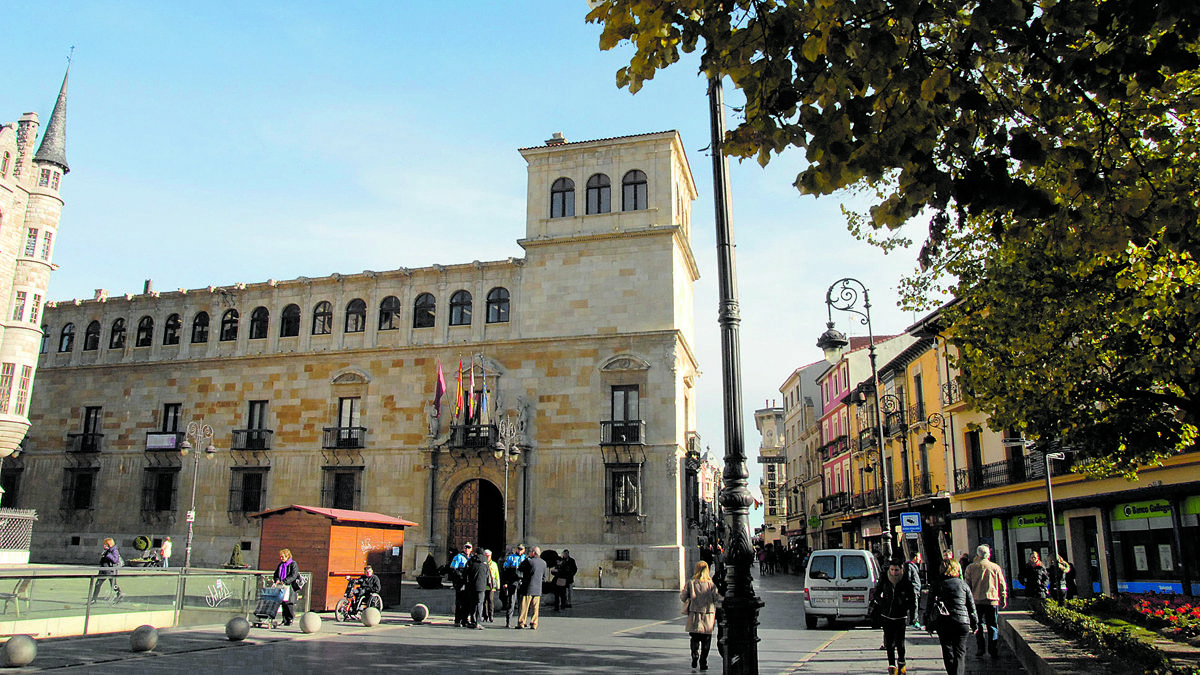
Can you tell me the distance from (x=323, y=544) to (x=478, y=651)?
6.87 m

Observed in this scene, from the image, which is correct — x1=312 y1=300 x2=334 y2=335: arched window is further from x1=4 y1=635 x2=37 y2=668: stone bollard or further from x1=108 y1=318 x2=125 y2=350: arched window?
x1=4 y1=635 x2=37 y2=668: stone bollard

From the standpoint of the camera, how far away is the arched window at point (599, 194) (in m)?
34.1

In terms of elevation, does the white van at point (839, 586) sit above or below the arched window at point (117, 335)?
below

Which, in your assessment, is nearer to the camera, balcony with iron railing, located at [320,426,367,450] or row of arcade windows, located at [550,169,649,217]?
row of arcade windows, located at [550,169,649,217]

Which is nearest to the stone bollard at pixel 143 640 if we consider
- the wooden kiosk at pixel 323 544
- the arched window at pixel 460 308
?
the wooden kiosk at pixel 323 544

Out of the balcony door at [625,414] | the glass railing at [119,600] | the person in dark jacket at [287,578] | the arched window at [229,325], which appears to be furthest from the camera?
the arched window at [229,325]

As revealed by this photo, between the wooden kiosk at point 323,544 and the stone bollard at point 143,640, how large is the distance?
5322 millimetres

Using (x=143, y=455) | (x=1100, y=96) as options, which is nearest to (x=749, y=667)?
(x=1100, y=96)

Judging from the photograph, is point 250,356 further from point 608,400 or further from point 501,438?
point 608,400

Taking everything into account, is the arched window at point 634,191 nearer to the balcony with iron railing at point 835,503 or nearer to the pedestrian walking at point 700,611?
the balcony with iron railing at point 835,503

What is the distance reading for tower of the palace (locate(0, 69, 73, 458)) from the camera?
1124 inches

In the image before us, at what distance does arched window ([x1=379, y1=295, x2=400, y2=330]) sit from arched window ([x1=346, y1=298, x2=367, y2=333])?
33.8 inches

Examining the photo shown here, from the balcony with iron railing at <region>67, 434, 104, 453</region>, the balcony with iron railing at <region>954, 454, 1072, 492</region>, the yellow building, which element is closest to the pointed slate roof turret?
the yellow building

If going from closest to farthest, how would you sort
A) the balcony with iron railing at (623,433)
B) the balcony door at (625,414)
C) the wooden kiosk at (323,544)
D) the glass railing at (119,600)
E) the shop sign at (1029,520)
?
the glass railing at (119,600), the wooden kiosk at (323,544), the shop sign at (1029,520), the balcony with iron railing at (623,433), the balcony door at (625,414)
